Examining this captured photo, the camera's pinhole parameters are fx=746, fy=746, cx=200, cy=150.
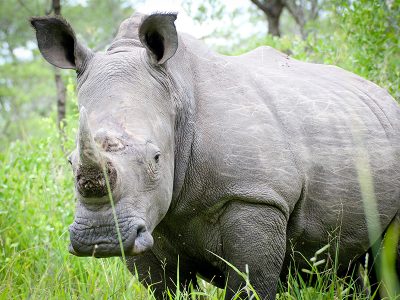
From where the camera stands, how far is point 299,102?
4.54 meters

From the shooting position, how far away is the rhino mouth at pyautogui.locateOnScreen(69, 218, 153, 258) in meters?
3.31

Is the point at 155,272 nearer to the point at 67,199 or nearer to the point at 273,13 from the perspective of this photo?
the point at 67,199

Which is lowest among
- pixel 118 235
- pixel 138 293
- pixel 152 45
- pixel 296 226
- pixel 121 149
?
pixel 138 293

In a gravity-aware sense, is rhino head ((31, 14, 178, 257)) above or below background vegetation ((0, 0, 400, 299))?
above

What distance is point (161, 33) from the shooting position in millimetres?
3945

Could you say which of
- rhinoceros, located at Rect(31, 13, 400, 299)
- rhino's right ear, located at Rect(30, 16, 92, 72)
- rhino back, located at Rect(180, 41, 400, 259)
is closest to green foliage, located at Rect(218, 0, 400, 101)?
rhino back, located at Rect(180, 41, 400, 259)

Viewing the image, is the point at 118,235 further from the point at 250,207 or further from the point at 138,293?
the point at 138,293

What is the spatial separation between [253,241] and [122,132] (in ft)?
3.33

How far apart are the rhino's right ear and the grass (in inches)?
43.3

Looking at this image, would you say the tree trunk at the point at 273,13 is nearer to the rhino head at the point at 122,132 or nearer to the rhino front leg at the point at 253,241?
the rhino head at the point at 122,132

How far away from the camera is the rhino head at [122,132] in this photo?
130 inches

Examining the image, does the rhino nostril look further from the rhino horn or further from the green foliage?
the green foliage

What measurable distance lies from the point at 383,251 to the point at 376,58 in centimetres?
238

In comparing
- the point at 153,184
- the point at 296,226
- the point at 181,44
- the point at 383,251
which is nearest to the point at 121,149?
the point at 153,184
